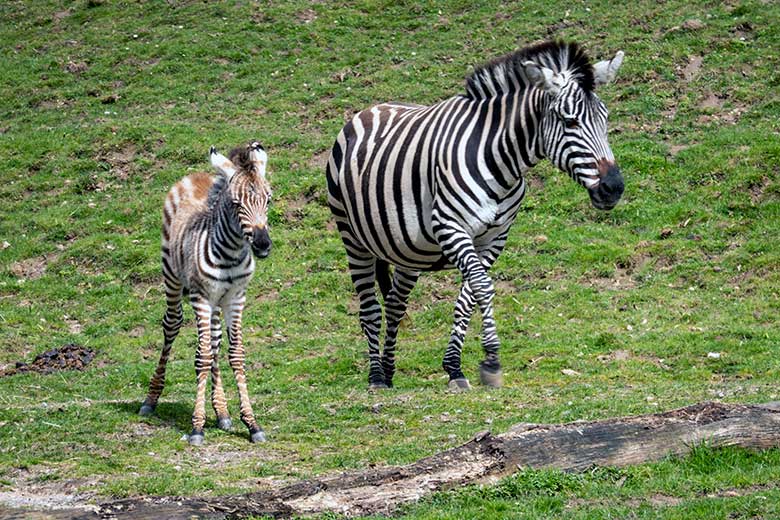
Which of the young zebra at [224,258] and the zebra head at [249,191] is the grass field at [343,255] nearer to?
the young zebra at [224,258]

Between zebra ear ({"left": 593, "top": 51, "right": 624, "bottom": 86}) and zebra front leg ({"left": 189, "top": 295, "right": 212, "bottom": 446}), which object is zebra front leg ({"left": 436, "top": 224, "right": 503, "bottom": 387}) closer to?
zebra ear ({"left": 593, "top": 51, "right": 624, "bottom": 86})

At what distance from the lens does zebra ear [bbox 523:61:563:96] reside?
38.4ft

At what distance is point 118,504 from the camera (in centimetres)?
714

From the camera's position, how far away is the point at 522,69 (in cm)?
1218

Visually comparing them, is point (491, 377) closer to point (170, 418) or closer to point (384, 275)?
point (384, 275)

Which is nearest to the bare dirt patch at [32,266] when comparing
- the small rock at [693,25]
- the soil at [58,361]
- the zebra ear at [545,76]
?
the soil at [58,361]

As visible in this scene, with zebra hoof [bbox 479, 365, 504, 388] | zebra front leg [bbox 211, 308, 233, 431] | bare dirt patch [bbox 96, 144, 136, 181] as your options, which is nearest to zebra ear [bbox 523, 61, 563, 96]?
zebra hoof [bbox 479, 365, 504, 388]

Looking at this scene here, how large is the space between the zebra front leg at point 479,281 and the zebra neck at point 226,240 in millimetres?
2281

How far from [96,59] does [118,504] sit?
2146 centimetres

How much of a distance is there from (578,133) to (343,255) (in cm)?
731

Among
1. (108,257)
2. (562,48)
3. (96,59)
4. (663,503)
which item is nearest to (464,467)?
(663,503)

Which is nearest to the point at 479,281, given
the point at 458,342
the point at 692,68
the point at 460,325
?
the point at 460,325

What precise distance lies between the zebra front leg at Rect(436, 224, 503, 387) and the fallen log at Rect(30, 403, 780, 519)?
3.57m

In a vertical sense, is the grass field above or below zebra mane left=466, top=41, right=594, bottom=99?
below
